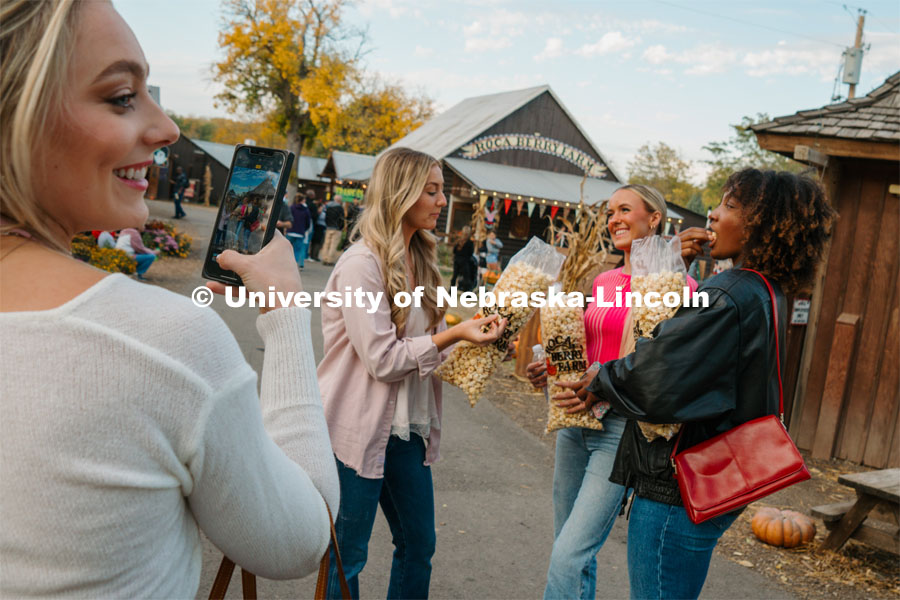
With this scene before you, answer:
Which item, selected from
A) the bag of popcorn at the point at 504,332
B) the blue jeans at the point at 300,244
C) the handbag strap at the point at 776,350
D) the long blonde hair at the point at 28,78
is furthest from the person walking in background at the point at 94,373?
the blue jeans at the point at 300,244

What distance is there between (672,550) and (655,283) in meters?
1.01

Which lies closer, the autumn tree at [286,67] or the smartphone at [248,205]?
the smartphone at [248,205]

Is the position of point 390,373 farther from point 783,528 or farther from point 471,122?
point 471,122

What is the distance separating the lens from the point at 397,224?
10.2 feet

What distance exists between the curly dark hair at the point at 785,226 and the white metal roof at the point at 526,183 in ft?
67.2

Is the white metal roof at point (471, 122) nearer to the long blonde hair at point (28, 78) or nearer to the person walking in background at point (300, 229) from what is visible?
the person walking in background at point (300, 229)

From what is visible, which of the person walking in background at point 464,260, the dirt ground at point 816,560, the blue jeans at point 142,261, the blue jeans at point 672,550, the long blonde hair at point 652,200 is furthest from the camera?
the person walking in background at point 464,260

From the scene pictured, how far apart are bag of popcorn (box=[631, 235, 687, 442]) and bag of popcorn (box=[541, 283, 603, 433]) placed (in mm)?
Answer: 271

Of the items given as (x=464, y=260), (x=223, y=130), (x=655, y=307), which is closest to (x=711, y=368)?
(x=655, y=307)

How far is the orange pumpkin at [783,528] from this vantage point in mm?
5062

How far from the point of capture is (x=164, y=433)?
0.91m

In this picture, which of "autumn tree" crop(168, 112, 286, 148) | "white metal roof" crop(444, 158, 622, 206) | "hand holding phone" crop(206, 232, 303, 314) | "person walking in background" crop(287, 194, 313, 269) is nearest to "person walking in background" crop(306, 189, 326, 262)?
"person walking in background" crop(287, 194, 313, 269)

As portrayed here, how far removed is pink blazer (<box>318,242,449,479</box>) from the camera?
2.86m

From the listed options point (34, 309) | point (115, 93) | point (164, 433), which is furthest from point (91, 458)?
point (115, 93)
